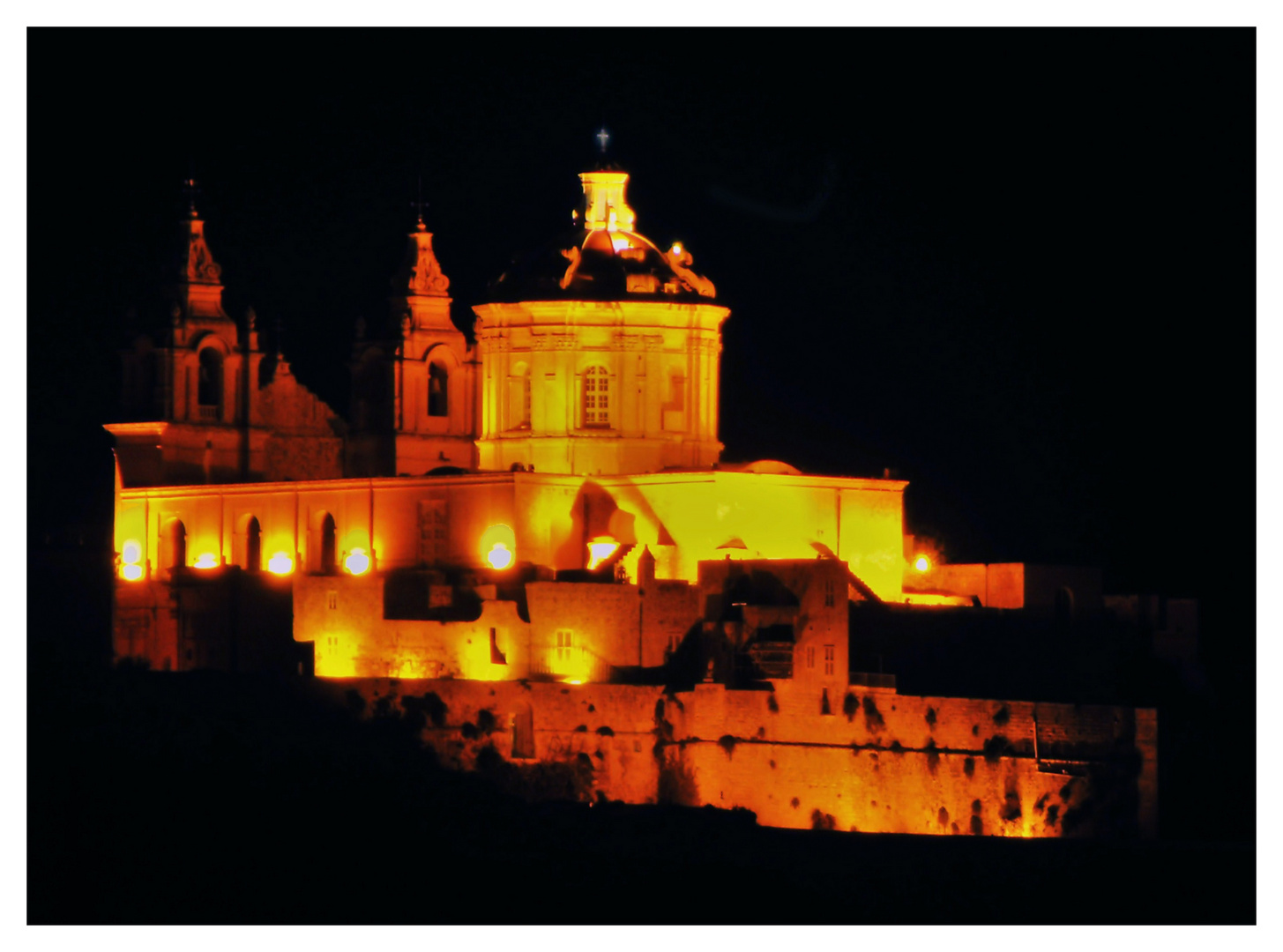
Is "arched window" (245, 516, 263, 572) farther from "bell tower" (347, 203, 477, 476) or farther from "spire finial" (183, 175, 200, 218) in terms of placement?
"spire finial" (183, 175, 200, 218)

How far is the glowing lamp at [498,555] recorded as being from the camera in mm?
94425

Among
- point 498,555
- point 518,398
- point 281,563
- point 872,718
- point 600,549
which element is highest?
point 518,398

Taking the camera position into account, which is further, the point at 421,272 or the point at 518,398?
the point at 421,272

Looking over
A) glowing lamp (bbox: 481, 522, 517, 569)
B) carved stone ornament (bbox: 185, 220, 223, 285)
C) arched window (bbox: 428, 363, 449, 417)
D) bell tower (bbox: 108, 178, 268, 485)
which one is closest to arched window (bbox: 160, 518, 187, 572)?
bell tower (bbox: 108, 178, 268, 485)

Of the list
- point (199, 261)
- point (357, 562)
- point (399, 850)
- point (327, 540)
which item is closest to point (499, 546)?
point (357, 562)

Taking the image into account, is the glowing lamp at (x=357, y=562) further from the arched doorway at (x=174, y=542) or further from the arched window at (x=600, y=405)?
the arched window at (x=600, y=405)

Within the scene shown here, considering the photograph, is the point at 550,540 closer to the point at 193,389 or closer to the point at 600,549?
the point at 600,549

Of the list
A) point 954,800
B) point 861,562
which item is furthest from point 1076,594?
point 954,800

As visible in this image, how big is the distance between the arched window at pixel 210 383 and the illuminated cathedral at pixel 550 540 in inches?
2.1

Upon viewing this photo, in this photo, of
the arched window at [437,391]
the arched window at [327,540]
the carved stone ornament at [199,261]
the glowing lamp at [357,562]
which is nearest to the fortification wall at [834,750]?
the glowing lamp at [357,562]

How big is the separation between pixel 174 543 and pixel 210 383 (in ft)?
12.7

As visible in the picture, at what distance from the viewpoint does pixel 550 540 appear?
→ 95.2 m

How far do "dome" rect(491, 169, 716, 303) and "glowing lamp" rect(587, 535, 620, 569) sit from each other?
5285mm

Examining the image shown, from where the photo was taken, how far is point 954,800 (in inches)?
3346
